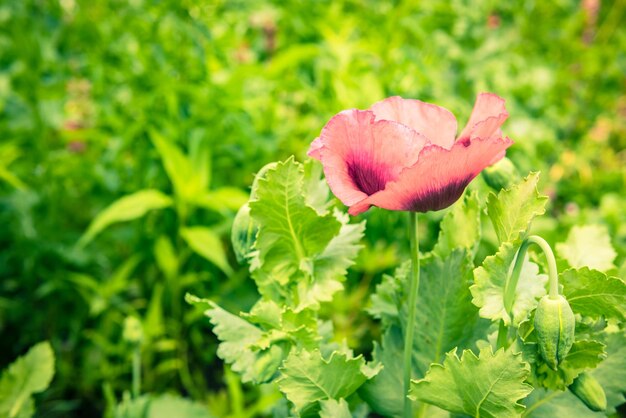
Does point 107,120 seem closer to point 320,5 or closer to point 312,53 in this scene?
point 312,53

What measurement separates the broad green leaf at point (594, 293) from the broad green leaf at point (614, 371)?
101 mm

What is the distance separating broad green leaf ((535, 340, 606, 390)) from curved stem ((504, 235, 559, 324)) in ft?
0.22

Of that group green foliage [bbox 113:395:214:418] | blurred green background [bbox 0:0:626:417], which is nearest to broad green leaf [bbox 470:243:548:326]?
green foliage [bbox 113:395:214:418]

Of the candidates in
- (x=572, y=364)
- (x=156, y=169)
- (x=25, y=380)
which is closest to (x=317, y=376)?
(x=572, y=364)

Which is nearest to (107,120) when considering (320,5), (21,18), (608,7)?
(21,18)

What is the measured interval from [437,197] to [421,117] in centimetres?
10

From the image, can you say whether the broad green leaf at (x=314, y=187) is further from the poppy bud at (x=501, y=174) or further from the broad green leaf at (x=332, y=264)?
the poppy bud at (x=501, y=174)

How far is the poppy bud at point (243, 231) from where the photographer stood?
678 mm

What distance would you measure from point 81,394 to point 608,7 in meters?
3.47

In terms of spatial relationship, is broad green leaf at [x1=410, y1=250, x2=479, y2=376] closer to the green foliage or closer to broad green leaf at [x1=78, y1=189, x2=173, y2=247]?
the green foliage

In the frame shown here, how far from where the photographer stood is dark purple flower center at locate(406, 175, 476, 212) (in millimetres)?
548

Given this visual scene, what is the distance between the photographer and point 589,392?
58 centimetres

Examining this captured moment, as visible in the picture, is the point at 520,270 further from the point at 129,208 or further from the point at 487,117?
the point at 129,208

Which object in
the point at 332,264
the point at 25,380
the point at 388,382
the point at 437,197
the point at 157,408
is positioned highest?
the point at 437,197
